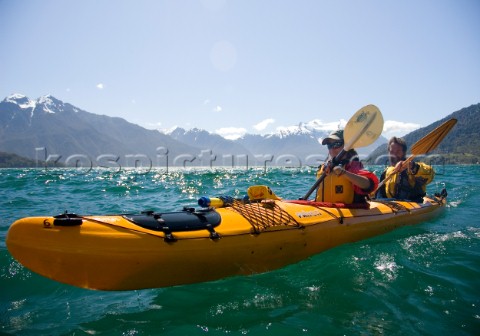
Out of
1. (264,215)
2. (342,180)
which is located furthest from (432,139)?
(264,215)

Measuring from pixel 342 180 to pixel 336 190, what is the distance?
0.23m

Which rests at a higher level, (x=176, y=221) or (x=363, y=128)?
(x=363, y=128)

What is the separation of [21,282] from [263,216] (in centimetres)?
341

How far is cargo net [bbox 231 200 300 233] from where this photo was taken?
4.48 meters

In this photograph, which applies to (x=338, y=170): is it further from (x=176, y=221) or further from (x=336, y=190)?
(x=176, y=221)

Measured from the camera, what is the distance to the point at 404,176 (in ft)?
28.0

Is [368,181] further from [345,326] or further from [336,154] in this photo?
[345,326]

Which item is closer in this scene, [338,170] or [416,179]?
[338,170]

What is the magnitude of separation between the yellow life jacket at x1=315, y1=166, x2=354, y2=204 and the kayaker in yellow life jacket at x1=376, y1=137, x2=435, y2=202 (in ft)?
9.82

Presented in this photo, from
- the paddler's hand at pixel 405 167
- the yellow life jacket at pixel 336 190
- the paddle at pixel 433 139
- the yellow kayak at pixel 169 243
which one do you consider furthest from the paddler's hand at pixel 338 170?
the paddle at pixel 433 139

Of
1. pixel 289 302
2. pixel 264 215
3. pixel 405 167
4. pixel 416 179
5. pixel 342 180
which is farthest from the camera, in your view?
pixel 416 179

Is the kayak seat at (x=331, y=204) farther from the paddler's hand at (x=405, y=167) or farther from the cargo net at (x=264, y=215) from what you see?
the paddler's hand at (x=405, y=167)

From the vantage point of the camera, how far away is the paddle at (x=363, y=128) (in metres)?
6.64

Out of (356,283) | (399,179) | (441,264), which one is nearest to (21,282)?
(356,283)
